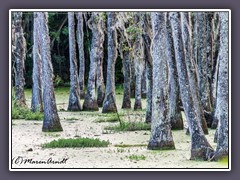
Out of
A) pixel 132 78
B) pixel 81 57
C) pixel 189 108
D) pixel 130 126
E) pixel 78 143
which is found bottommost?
pixel 78 143

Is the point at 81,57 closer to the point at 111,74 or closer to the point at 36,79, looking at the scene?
the point at 111,74

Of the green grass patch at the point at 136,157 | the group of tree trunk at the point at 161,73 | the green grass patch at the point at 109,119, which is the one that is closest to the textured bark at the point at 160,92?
the group of tree trunk at the point at 161,73

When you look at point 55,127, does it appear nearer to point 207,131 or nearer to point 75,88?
point 207,131

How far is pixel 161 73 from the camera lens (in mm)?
12008

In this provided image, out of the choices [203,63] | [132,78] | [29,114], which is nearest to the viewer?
[29,114]

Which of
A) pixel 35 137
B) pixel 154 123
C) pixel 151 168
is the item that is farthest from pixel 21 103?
pixel 151 168

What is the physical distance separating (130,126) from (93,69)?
6.46 metres

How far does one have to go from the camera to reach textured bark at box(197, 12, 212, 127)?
51.8 ft

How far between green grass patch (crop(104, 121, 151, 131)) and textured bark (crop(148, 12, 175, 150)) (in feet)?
6.15

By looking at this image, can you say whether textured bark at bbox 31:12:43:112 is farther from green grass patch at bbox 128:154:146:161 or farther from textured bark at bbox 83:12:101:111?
green grass patch at bbox 128:154:146:161

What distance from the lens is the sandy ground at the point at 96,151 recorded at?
10469mm

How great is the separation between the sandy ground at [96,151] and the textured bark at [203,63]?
2289 millimetres

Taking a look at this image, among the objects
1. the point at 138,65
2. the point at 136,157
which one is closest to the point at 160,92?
the point at 136,157

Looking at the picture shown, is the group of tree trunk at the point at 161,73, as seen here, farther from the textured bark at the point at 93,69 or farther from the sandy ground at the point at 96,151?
the sandy ground at the point at 96,151
